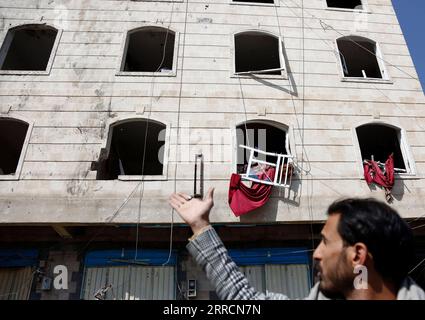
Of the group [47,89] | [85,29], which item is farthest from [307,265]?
[85,29]

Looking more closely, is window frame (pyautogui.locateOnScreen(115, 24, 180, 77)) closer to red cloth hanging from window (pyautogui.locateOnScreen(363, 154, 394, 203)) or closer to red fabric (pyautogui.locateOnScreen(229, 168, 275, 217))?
red fabric (pyautogui.locateOnScreen(229, 168, 275, 217))

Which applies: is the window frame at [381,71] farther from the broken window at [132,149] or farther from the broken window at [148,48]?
the broken window at [132,149]

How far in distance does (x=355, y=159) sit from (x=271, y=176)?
9.35 feet

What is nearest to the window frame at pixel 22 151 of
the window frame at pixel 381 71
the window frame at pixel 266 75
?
the window frame at pixel 266 75

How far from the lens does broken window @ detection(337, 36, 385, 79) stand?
429 inches

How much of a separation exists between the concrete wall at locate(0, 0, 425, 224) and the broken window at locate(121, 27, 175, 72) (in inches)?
15.5

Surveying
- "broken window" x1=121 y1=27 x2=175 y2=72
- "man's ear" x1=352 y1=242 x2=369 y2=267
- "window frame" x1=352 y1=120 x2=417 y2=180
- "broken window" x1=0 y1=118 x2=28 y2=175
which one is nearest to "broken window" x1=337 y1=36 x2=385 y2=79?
"window frame" x1=352 y1=120 x2=417 y2=180

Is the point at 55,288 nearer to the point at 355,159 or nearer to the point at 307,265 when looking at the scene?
the point at 307,265

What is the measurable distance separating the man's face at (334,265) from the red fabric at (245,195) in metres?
5.65

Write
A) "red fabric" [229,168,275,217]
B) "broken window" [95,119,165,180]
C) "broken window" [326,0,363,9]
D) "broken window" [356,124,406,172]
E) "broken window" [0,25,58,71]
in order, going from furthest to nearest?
"broken window" [326,0,363,9] → "broken window" [0,25,58,71] → "broken window" [356,124,406,172] → "broken window" [95,119,165,180] → "red fabric" [229,168,275,217]

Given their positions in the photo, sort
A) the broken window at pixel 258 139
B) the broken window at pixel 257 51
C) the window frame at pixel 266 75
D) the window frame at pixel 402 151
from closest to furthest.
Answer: the window frame at pixel 402 151 → the broken window at pixel 258 139 → the window frame at pixel 266 75 → the broken window at pixel 257 51

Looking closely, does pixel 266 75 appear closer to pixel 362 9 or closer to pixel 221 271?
pixel 362 9

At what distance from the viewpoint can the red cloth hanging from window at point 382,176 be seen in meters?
7.79

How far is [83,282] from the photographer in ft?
24.5
